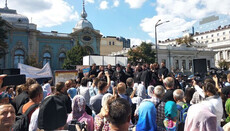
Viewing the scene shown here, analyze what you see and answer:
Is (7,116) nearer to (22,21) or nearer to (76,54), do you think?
(76,54)

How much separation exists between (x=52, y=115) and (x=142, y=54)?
126ft

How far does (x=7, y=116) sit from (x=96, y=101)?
96.7 inches

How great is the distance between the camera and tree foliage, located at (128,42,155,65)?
39.0m

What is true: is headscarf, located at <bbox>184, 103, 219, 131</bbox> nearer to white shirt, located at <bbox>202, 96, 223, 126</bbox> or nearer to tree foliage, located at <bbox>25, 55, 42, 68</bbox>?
white shirt, located at <bbox>202, 96, 223, 126</bbox>

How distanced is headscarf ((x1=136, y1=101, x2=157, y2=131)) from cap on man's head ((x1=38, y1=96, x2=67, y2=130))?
187 cm

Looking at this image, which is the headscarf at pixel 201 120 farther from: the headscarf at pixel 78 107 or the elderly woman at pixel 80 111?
the headscarf at pixel 78 107

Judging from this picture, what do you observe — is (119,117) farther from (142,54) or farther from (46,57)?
(46,57)

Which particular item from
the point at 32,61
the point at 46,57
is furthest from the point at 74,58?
the point at 46,57

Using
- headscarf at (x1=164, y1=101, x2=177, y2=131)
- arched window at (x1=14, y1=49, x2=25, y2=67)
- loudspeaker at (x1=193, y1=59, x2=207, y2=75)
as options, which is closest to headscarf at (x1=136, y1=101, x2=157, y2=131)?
headscarf at (x1=164, y1=101, x2=177, y2=131)

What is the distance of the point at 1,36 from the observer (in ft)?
81.6

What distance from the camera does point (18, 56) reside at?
35.0 meters

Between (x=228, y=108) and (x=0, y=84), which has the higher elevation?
(x=0, y=84)

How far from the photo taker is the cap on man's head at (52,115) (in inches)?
77.2

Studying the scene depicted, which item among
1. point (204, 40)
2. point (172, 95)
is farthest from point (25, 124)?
point (204, 40)
